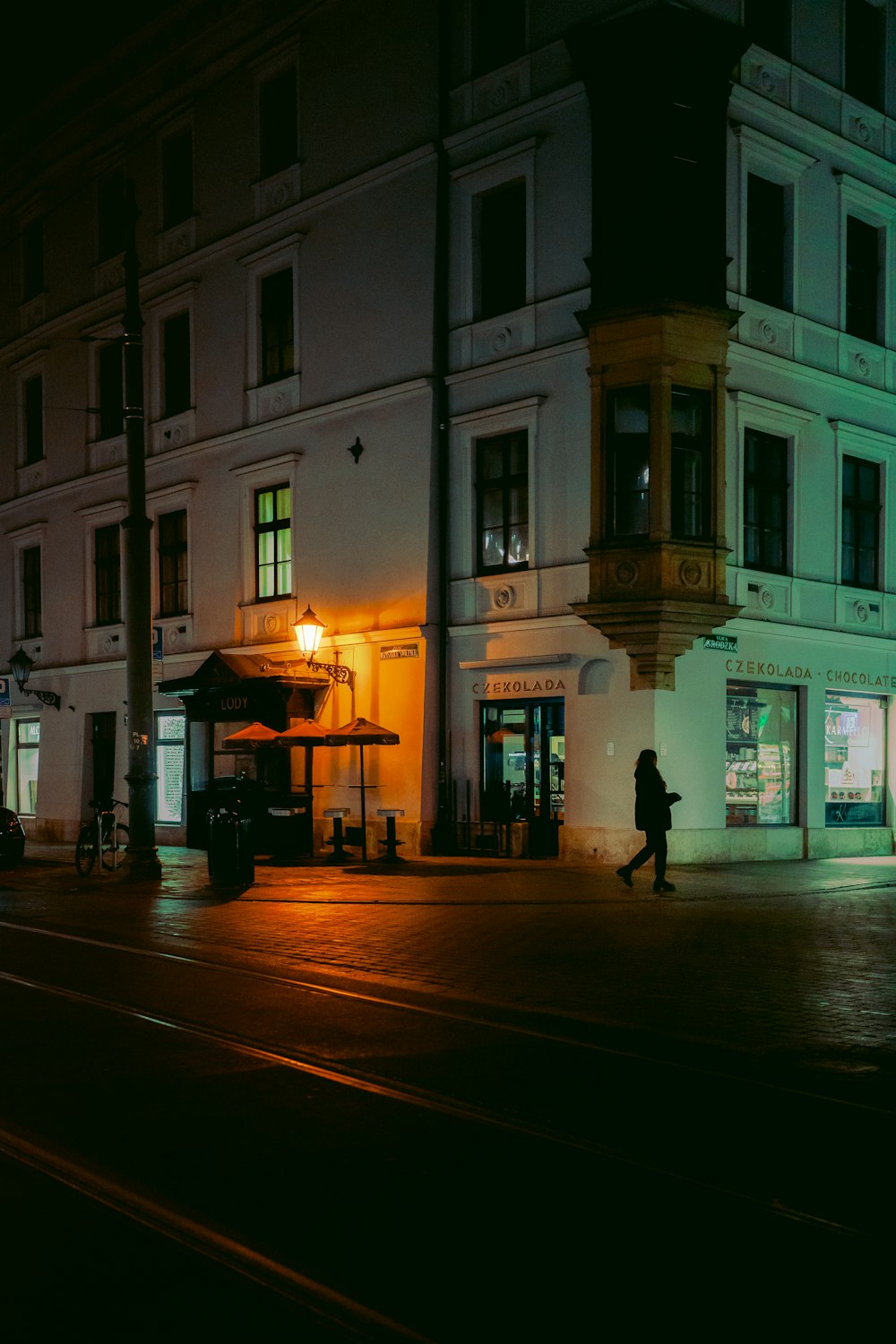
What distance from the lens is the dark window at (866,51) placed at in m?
24.0

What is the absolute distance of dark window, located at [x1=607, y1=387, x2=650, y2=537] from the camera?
2095 cm

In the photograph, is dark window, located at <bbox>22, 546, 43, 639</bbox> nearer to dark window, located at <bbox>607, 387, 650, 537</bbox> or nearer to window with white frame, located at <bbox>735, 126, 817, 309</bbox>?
dark window, located at <bbox>607, 387, 650, 537</bbox>

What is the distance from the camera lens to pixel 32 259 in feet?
110

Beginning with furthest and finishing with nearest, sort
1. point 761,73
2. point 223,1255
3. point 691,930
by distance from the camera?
point 761,73 → point 691,930 → point 223,1255

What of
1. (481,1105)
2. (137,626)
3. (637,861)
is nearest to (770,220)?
(637,861)

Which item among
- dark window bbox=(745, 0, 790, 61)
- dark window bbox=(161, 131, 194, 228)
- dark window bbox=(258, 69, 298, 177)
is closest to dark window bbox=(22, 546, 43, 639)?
dark window bbox=(161, 131, 194, 228)

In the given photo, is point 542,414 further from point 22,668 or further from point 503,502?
point 22,668

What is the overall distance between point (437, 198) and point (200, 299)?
6875 mm

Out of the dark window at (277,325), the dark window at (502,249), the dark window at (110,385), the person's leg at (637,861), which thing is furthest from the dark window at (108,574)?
the person's leg at (637,861)

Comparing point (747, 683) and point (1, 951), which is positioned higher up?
point (747, 683)

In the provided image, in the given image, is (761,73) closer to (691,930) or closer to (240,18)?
(240,18)

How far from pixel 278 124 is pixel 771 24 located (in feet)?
31.7

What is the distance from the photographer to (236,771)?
26719mm

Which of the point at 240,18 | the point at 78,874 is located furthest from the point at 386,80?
the point at 78,874
